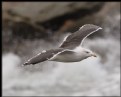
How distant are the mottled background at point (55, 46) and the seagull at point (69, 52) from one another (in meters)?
6.03

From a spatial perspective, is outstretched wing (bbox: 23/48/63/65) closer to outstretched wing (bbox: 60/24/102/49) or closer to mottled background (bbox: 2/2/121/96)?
outstretched wing (bbox: 60/24/102/49)

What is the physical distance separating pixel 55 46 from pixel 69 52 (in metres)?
7.75

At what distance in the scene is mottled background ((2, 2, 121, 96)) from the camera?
39.6ft

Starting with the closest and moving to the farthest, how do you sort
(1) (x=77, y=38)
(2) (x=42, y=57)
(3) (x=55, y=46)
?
(2) (x=42, y=57)
(1) (x=77, y=38)
(3) (x=55, y=46)

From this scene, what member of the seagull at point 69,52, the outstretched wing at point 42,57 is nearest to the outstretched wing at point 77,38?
the seagull at point 69,52

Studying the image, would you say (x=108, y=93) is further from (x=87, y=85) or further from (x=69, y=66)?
(x=69, y=66)

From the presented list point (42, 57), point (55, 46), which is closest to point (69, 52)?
point (42, 57)

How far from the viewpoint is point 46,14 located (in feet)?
42.4

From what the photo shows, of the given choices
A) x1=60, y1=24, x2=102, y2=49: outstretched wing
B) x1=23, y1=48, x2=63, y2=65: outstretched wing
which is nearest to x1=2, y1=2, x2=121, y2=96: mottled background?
x1=60, y1=24, x2=102, y2=49: outstretched wing

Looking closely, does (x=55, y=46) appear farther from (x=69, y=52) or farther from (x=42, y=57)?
(x=42, y=57)

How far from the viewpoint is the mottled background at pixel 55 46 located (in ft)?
39.6

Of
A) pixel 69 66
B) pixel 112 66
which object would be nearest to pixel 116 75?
pixel 112 66

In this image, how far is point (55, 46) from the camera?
12922 mm

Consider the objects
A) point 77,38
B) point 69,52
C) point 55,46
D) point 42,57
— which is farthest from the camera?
point 55,46
